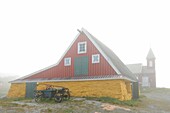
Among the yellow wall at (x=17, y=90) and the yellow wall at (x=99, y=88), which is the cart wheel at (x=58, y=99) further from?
the yellow wall at (x=17, y=90)

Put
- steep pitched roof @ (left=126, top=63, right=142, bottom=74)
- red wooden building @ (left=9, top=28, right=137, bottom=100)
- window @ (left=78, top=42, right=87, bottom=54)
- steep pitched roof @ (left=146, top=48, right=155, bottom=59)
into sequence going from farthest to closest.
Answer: steep pitched roof @ (left=146, top=48, right=155, bottom=59)
steep pitched roof @ (left=126, top=63, right=142, bottom=74)
window @ (left=78, top=42, right=87, bottom=54)
red wooden building @ (left=9, top=28, right=137, bottom=100)

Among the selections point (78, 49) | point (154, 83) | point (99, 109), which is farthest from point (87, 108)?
point (154, 83)

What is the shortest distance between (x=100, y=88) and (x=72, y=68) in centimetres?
491

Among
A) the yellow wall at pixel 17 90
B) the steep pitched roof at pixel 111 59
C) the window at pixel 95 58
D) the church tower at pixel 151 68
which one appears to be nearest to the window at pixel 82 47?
the steep pitched roof at pixel 111 59

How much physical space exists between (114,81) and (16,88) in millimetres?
13805

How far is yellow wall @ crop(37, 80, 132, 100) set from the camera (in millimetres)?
22453

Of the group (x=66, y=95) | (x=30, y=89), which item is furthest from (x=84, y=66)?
(x=30, y=89)

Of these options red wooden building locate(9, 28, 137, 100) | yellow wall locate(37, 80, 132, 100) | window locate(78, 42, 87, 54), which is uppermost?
window locate(78, 42, 87, 54)

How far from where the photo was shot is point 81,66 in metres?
25.9

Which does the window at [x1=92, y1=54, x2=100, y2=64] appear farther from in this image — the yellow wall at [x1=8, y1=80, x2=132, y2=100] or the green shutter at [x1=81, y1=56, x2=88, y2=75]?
the yellow wall at [x1=8, y1=80, x2=132, y2=100]

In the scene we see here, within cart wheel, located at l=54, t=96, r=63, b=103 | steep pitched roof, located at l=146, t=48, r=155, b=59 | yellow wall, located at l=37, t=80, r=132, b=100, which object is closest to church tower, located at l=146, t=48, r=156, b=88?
steep pitched roof, located at l=146, t=48, r=155, b=59

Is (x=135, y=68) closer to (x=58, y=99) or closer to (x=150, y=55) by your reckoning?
(x=150, y=55)

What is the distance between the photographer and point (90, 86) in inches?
944

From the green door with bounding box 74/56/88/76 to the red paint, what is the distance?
44cm
